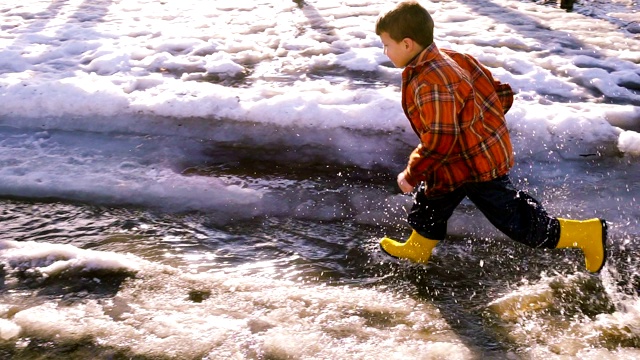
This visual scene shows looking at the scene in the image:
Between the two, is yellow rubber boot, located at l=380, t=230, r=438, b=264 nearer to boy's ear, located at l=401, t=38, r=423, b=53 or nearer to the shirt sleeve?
the shirt sleeve

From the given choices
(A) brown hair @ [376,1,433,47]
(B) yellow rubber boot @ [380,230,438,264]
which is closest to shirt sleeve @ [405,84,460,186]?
(A) brown hair @ [376,1,433,47]

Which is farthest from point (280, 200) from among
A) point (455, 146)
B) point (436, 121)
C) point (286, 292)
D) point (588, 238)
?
point (588, 238)

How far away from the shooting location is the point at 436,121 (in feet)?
9.30

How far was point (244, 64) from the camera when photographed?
21.6ft

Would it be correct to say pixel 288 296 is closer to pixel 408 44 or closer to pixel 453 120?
pixel 453 120

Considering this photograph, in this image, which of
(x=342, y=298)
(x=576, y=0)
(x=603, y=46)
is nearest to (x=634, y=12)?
(x=576, y=0)

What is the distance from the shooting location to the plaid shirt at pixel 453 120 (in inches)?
112

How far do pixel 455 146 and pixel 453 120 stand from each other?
0.67 feet

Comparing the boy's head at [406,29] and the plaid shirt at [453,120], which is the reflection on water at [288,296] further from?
the boy's head at [406,29]

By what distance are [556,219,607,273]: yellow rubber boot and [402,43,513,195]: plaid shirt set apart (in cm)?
46

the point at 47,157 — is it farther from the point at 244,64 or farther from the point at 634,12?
the point at 634,12

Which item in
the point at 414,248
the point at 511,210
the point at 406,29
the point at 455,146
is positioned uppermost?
the point at 406,29

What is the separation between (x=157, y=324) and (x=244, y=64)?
3.99 m

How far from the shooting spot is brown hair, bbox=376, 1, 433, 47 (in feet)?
9.51
